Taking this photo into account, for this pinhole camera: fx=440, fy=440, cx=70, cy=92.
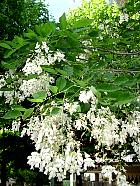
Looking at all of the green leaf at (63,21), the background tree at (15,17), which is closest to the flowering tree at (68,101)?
the green leaf at (63,21)

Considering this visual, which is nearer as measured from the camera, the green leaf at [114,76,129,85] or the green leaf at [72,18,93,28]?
the green leaf at [114,76,129,85]

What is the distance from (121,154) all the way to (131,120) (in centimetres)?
34

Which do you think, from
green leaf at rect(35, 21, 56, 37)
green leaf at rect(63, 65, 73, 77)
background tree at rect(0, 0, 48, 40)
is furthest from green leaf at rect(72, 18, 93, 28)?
background tree at rect(0, 0, 48, 40)

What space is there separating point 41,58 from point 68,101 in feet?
1.18

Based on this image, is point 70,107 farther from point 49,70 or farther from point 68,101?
point 49,70

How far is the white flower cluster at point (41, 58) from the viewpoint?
8.42ft

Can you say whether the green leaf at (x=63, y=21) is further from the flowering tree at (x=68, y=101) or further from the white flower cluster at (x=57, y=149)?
the white flower cluster at (x=57, y=149)

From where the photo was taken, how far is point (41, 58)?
2.62 meters

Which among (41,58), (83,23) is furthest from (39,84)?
(83,23)

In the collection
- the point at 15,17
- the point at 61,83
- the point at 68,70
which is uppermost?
the point at 15,17

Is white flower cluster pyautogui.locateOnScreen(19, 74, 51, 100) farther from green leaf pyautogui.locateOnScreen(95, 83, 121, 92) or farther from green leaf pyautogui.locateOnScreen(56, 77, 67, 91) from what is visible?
green leaf pyautogui.locateOnScreen(95, 83, 121, 92)

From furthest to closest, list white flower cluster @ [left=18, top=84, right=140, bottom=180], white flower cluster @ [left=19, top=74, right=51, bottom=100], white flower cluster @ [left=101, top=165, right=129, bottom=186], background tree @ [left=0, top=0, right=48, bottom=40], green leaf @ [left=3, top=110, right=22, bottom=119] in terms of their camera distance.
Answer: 1. background tree @ [left=0, top=0, right=48, bottom=40]
2. white flower cluster @ [left=101, top=165, right=129, bottom=186]
3. white flower cluster @ [left=19, top=74, right=51, bottom=100]
4. white flower cluster @ [left=18, top=84, right=140, bottom=180]
5. green leaf @ [left=3, top=110, right=22, bottom=119]

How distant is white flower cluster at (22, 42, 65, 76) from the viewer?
257cm

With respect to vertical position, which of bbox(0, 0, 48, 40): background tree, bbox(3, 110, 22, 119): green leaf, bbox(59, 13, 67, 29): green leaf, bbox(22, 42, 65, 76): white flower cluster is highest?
bbox(0, 0, 48, 40): background tree
